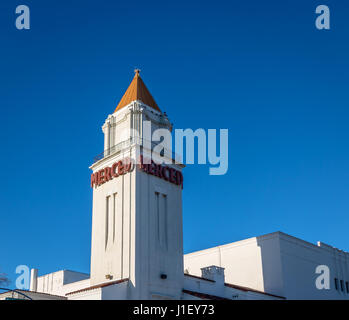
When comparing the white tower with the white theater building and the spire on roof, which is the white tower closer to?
the white theater building

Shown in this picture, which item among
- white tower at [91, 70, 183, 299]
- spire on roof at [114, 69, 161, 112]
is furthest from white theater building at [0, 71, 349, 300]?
spire on roof at [114, 69, 161, 112]

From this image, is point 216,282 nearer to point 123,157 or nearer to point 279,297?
point 279,297

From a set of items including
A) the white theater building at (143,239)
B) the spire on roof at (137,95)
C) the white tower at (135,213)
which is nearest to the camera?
the white theater building at (143,239)

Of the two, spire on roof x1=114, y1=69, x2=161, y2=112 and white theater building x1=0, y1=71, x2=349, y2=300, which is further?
spire on roof x1=114, y1=69, x2=161, y2=112

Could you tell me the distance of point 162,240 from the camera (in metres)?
39.8

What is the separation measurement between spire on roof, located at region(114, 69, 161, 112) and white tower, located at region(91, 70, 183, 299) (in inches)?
5.7

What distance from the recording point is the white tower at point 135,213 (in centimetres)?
3744

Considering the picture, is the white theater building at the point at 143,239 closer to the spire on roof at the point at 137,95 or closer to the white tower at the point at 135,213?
the white tower at the point at 135,213

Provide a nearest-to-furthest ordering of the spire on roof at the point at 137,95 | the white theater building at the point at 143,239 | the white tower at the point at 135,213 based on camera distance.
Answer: the white theater building at the point at 143,239, the white tower at the point at 135,213, the spire on roof at the point at 137,95

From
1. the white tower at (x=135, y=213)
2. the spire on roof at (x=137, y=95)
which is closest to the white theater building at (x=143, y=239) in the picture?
the white tower at (x=135, y=213)

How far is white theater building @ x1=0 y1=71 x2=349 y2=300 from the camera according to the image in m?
37.2

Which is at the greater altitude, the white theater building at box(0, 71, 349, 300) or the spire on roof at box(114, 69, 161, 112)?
the spire on roof at box(114, 69, 161, 112)
